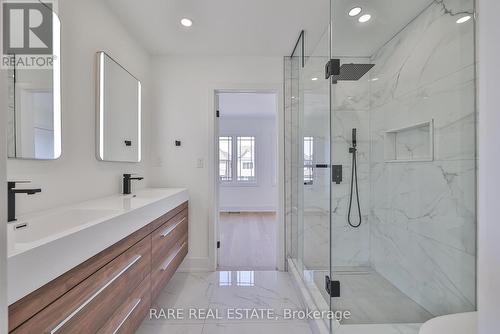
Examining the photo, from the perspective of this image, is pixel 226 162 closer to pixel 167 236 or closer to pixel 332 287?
pixel 167 236

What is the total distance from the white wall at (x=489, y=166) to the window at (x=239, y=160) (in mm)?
5749

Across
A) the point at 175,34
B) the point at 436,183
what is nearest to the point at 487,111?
the point at 436,183

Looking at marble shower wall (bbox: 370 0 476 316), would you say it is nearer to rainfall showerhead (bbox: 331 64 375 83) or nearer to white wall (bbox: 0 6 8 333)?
rainfall showerhead (bbox: 331 64 375 83)

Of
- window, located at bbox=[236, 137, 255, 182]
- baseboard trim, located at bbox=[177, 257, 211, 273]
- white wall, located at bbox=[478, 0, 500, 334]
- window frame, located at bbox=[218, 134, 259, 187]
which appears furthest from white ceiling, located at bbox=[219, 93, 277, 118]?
white wall, located at bbox=[478, 0, 500, 334]

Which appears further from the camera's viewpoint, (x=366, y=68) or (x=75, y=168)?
(x=366, y=68)

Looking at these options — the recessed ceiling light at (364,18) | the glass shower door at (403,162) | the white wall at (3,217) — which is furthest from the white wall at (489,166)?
the recessed ceiling light at (364,18)

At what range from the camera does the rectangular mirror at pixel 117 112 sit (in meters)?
1.83

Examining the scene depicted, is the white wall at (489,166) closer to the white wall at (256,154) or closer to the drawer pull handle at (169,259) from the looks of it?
the drawer pull handle at (169,259)

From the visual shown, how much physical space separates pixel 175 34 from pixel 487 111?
2463mm

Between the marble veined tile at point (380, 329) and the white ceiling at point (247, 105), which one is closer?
the marble veined tile at point (380, 329)

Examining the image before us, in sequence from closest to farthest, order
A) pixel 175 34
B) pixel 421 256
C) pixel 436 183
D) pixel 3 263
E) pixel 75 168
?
1. pixel 3 263
2. pixel 75 168
3. pixel 436 183
4. pixel 421 256
5. pixel 175 34

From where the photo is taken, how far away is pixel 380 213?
233cm

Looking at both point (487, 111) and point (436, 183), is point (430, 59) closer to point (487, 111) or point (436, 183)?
point (436, 183)

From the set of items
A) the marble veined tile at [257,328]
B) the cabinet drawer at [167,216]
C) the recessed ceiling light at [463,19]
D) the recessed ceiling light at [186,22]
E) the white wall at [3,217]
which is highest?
the recessed ceiling light at [186,22]
